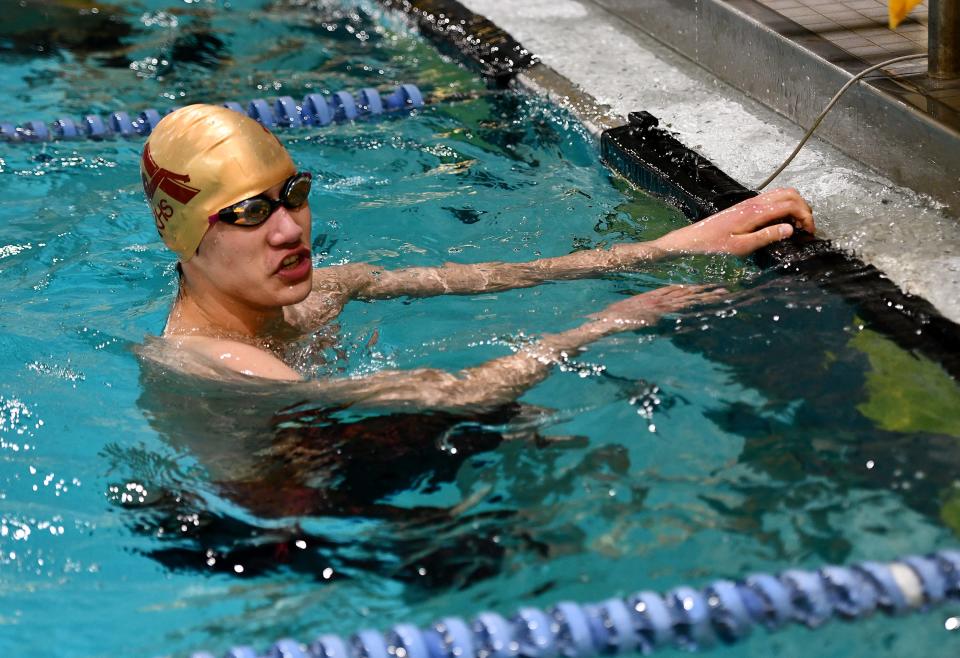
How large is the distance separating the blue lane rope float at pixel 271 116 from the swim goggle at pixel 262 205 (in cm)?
255

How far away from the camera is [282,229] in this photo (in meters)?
3.05

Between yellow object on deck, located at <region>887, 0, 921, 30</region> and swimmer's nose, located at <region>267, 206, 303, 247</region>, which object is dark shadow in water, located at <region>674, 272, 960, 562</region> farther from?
swimmer's nose, located at <region>267, 206, 303, 247</region>

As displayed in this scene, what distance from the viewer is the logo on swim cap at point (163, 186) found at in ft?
9.98

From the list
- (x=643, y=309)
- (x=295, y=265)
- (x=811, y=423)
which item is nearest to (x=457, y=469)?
(x=295, y=265)

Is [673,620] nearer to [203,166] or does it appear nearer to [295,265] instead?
[295,265]

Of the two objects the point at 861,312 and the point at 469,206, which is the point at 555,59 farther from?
the point at 861,312

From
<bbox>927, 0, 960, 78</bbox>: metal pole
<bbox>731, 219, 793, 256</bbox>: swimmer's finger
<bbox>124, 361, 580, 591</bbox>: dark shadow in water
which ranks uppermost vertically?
<bbox>927, 0, 960, 78</bbox>: metal pole

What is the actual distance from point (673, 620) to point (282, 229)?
1.37 meters

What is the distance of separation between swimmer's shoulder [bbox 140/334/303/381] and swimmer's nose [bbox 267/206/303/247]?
0.98 ft

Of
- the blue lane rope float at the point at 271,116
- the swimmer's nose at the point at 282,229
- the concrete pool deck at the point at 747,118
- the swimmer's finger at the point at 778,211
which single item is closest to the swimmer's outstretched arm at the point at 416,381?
A: the swimmer's nose at the point at 282,229

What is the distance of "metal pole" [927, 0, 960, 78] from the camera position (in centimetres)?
412

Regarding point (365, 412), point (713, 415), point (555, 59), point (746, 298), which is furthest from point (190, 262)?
point (555, 59)

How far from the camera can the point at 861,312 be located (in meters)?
3.52

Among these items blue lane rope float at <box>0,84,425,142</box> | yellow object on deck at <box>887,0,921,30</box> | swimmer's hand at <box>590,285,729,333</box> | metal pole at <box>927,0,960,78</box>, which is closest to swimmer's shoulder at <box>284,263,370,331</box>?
swimmer's hand at <box>590,285,729,333</box>
